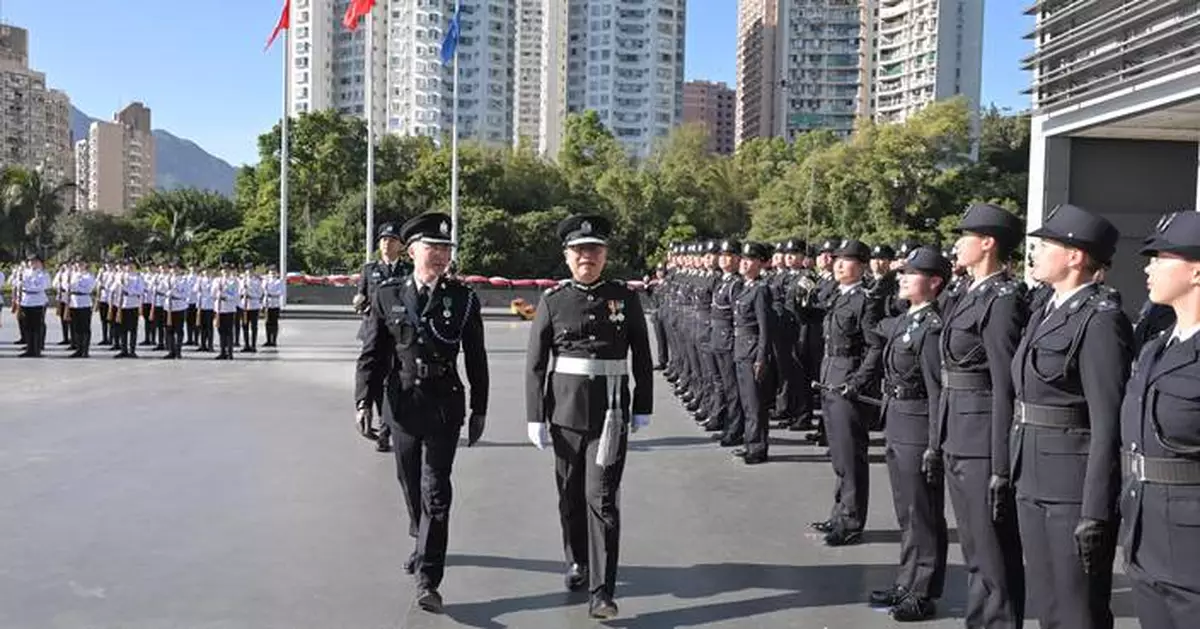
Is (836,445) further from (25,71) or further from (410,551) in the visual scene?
(25,71)

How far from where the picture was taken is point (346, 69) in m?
106

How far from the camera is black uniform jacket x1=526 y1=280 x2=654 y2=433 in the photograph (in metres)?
4.68

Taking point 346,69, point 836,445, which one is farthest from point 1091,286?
point 346,69

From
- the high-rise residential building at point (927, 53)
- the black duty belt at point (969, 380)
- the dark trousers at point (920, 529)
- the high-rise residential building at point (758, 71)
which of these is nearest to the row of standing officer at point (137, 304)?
the dark trousers at point (920, 529)

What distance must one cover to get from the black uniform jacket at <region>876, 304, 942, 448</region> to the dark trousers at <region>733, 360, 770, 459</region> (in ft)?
9.49

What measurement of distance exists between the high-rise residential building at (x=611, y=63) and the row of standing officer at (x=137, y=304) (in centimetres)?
9766

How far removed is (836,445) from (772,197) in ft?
147

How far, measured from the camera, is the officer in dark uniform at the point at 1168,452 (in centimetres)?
267

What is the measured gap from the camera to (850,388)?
582 cm

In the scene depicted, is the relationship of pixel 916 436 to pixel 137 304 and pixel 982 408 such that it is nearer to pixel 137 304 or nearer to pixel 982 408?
pixel 982 408

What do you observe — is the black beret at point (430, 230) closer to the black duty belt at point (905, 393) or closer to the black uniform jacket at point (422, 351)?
the black uniform jacket at point (422, 351)

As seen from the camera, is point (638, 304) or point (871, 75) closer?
point (638, 304)

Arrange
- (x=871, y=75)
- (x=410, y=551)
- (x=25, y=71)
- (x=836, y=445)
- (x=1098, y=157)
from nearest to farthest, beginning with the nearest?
(x=410, y=551) → (x=836, y=445) → (x=1098, y=157) → (x=25, y=71) → (x=871, y=75)

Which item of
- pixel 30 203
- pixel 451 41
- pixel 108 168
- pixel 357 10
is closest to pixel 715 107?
pixel 108 168
